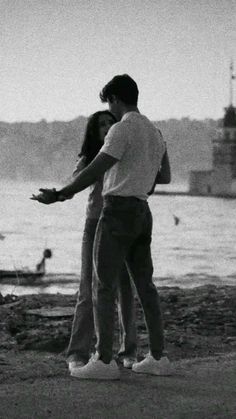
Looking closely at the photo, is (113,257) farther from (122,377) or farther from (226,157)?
(226,157)

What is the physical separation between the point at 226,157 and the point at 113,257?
139796mm

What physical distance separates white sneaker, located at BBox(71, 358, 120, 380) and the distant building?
137 m

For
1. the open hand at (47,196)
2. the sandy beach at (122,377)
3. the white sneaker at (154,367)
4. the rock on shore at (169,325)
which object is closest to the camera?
the sandy beach at (122,377)

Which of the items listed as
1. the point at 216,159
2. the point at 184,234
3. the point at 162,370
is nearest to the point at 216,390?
the point at 162,370

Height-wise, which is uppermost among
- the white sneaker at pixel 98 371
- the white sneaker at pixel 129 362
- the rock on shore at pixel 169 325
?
the white sneaker at pixel 98 371

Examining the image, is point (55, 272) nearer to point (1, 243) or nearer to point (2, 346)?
point (1, 243)

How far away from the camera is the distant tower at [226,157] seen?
5640 inches

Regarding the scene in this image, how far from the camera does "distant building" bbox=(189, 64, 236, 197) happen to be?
143 metres

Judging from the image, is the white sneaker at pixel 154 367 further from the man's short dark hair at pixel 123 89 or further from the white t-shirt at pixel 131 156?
the man's short dark hair at pixel 123 89

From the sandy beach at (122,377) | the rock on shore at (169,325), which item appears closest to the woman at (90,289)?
the sandy beach at (122,377)

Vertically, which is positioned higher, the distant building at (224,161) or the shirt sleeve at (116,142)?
the shirt sleeve at (116,142)

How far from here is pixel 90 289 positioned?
5.38 m

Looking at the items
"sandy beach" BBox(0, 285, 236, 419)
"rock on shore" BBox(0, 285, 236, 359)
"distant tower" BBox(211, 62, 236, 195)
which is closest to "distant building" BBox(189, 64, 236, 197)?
"distant tower" BBox(211, 62, 236, 195)

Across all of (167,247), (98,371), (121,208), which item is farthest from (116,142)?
(167,247)
